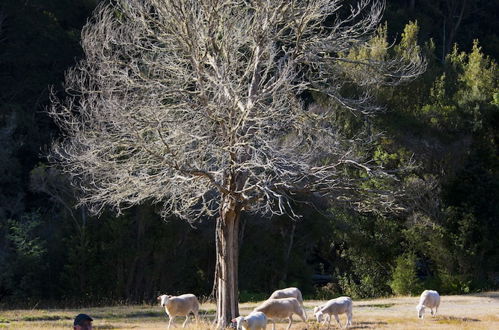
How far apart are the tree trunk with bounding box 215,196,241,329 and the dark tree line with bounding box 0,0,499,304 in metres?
13.5

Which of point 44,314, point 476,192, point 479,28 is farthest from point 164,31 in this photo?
point 479,28

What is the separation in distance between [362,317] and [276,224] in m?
15.0

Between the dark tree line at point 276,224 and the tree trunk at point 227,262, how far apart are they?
13.5 meters

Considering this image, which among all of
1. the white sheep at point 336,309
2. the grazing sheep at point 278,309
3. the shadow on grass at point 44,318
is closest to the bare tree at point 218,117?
the grazing sheep at point 278,309

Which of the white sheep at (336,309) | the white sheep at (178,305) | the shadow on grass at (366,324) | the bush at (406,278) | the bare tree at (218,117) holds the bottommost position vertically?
the shadow on grass at (366,324)

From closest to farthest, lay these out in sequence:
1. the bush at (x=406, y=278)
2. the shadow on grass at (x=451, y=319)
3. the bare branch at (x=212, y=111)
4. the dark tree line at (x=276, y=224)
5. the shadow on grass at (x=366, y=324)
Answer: the bare branch at (x=212, y=111)
the shadow on grass at (x=366, y=324)
the shadow on grass at (x=451, y=319)
the dark tree line at (x=276, y=224)
the bush at (x=406, y=278)

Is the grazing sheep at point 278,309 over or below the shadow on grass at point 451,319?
over

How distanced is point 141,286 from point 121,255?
5.94 ft

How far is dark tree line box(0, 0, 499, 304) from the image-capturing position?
33469 mm

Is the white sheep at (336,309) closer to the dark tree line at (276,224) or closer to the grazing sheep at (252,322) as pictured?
the grazing sheep at (252,322)

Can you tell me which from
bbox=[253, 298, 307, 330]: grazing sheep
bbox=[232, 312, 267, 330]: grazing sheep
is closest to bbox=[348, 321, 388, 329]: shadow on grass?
bbox=[253, 298, 307, 330]: grazing sheep

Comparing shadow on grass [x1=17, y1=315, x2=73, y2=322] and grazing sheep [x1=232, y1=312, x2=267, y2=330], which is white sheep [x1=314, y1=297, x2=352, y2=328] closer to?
grazing sheep [x1=232, y1=312, x2=267, y2=330]

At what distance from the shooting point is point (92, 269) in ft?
110

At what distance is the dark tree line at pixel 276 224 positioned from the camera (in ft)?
110
